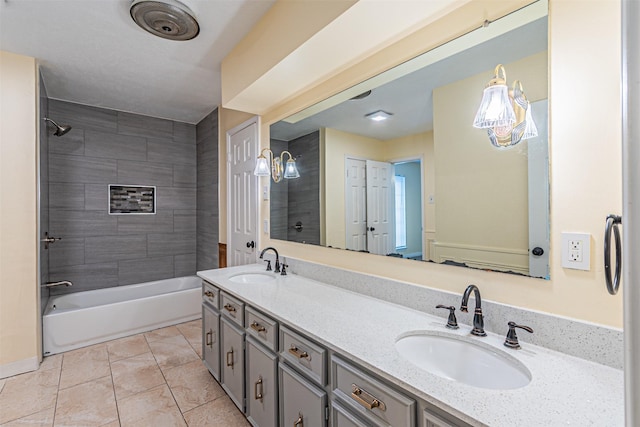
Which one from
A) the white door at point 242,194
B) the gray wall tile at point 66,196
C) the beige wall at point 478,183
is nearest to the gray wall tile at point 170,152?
the gray wall tile at point 66,196

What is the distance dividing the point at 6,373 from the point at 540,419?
3582 millimetres

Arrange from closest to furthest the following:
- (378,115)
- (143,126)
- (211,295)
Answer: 1. (378,115)
2. (211,295)
3. (143,126)

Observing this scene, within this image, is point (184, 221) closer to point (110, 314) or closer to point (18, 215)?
point (110, 314)

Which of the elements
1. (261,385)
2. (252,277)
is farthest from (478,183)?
(252,277)

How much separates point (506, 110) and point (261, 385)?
69.5 inches

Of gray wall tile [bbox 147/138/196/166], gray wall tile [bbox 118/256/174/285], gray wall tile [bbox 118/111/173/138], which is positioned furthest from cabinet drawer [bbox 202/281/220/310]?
gray wall tile [bbox 118/111/173/138]

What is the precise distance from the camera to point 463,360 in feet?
3.74

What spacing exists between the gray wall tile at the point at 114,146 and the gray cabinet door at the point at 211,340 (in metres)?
2.67

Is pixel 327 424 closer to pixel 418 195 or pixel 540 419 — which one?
pixel 540 419

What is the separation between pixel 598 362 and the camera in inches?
37.1

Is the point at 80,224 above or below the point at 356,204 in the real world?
below

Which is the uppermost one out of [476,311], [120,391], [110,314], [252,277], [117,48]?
[117,48]

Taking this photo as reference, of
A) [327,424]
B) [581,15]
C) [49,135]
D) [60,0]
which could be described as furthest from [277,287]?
[49,135]

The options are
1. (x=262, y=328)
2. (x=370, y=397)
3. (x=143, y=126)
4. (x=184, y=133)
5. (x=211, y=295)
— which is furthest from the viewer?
(x=184, y=133)
